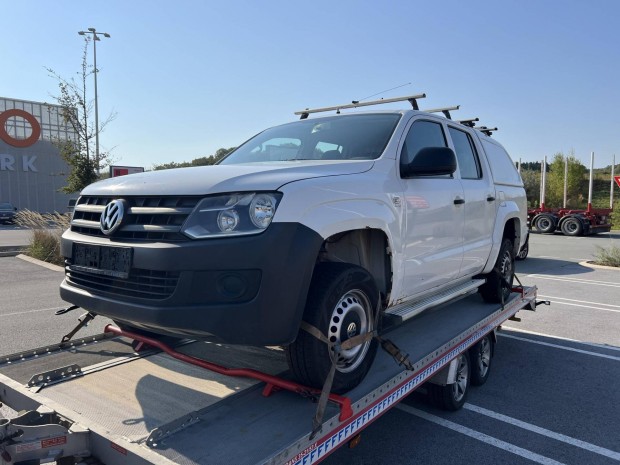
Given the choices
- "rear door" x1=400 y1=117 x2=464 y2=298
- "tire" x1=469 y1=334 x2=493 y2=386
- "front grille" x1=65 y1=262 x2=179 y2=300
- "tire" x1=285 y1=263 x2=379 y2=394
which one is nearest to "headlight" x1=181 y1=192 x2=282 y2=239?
"front grille" x1=65 y1=262 x2=179 y2=300

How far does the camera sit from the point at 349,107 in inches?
188

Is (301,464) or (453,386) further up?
(301,464)

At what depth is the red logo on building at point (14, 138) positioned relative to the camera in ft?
123

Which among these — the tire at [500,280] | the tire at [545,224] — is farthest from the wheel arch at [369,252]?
the tire at [545,224]

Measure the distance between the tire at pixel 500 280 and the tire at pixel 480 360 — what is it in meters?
0.62

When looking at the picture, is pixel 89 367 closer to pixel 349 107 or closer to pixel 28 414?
pixel 28 414

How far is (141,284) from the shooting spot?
254 cm

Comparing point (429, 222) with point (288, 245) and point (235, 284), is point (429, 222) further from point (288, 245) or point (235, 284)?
point (235, 284)

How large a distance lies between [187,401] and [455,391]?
2.39m

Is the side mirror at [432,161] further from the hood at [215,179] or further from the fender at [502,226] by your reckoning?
the fender at [502,226]

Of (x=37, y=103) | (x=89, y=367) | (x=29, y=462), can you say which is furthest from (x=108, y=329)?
(x=37, y=103)

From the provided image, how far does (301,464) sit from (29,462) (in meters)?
1.13

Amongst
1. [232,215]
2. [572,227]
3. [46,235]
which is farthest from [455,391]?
[572,227]

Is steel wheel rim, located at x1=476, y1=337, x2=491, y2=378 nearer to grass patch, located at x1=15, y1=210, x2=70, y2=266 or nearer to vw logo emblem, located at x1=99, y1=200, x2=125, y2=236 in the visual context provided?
vw logo emblem, located at x1=99, y1=200, x2=125, y2=236
